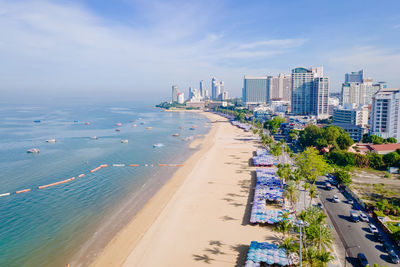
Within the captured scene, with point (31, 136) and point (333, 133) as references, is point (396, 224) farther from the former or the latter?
point (31, 136)

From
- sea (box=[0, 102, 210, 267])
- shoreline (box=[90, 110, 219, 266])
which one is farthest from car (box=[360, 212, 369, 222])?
sea (box=[0, 102, 210, 267])

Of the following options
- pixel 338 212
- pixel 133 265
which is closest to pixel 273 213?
pixel 338 212

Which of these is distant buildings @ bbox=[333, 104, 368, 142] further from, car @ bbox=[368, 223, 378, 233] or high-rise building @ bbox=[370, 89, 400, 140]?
car @ bbox=[368, 223, 378, 233]

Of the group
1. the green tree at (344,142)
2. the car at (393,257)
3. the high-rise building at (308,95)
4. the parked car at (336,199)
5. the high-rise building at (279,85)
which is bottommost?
the car at (393,257)

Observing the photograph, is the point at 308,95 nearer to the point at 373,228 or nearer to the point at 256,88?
the point at 256,88

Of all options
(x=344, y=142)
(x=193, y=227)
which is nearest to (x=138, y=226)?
(x=193, y=227)

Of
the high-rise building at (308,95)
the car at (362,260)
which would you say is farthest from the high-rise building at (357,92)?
the car at (362,260)

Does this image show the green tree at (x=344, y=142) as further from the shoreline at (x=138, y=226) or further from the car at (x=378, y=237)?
the car at (x=378, y=237)

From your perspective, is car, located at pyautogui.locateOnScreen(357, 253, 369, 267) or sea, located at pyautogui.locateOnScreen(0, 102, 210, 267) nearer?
car, located at pyautogui.locateOnScreen(357, 253, 369, 267)
